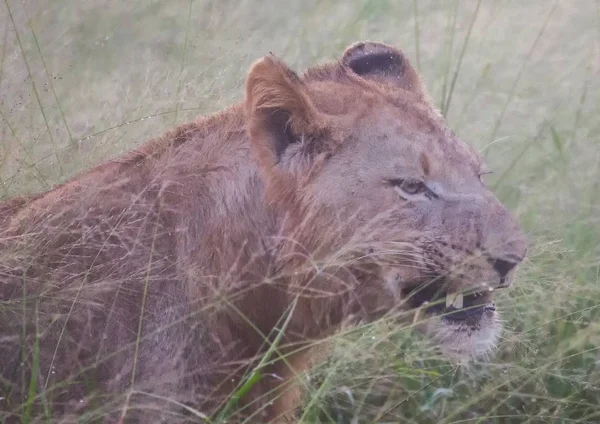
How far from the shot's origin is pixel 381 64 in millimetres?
3256

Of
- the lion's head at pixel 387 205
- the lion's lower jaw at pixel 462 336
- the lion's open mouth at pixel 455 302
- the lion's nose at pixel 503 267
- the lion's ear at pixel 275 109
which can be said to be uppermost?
the lion's ear at pixel 275 109

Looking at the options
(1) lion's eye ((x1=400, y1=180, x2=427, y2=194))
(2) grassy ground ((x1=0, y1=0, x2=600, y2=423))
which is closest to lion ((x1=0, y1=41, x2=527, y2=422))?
(1) lion's eye ((x1=400, y1=180, x2=427, y2=194))

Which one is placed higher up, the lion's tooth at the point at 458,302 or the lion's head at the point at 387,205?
the lion's head at the point at 387,205

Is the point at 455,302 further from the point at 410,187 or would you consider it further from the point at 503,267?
the point at 410,187

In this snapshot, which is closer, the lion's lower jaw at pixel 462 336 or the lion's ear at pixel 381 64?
the lion's lower jaw at pixel 462 336

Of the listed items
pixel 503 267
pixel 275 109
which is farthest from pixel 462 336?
pixel 275 109

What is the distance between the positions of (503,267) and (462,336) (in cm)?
25

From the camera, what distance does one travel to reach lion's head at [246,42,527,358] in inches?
101

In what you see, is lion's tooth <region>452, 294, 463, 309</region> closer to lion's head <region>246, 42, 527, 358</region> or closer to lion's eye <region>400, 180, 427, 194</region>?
lion's head <region>246, 42, 527, 358</region>

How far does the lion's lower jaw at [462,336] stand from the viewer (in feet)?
8.73

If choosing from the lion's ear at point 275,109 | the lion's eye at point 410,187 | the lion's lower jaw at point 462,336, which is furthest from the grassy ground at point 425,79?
the lion's ear at point 275,109

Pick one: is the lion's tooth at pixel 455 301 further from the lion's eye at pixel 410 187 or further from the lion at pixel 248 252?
the lion's eye at pixel 410 187

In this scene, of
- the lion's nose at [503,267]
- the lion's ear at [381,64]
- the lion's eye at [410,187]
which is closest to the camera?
the lion's nose at [503,267]

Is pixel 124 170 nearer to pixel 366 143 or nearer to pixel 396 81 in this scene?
pixel 366 143
